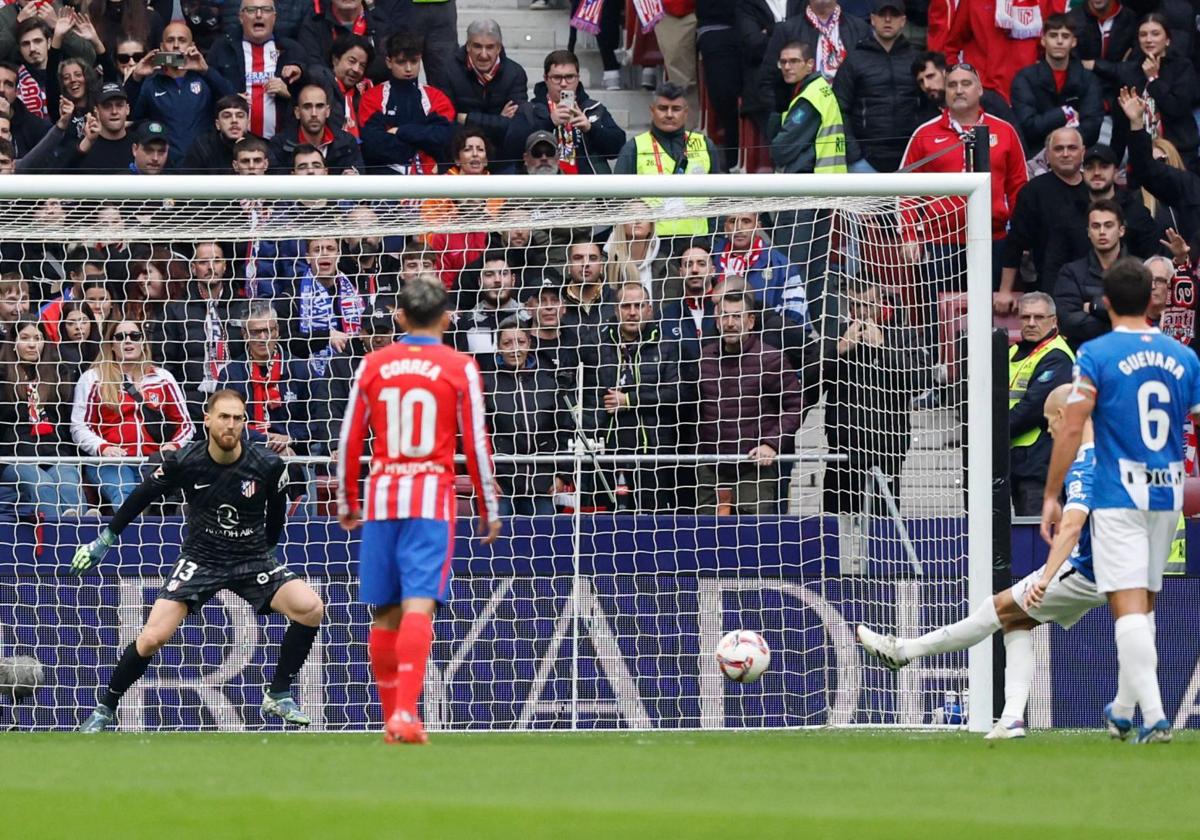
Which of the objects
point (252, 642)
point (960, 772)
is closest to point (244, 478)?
point (252, 642)

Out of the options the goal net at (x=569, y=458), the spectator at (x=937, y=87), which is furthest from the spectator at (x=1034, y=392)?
the spectator at (x=937, y=87)

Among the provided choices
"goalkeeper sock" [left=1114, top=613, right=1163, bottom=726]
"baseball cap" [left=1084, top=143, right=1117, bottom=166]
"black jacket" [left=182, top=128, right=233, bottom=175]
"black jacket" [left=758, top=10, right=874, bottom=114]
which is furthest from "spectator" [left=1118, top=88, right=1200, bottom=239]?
"goalkeeper sock" [left=1114, top=613, right=1163, bottom=726]

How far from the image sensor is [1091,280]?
14.3 meters

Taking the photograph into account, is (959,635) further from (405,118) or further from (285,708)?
(405,118)

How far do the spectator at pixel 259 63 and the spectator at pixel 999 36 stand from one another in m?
5.36

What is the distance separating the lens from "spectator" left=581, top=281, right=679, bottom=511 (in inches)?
504

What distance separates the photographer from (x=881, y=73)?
15.7m

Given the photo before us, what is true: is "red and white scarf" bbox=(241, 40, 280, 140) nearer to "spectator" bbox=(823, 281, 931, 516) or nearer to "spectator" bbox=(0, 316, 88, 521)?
"spectator" bbox=(0, 316, 88, 521)

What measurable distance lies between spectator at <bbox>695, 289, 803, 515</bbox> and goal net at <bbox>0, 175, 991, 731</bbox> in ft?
0.07

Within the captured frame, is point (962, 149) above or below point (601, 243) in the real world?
above

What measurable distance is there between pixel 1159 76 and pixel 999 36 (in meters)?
1.32

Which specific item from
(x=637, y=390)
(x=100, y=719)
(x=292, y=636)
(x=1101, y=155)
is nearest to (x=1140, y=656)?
(x=637, y=390)

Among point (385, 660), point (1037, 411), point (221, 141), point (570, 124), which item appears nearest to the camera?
point (385, 660)

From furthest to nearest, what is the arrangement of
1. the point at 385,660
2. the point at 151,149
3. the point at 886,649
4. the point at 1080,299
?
the point at 151,149
the point at 1080,299
the point at 886,649
the point at 385,660
